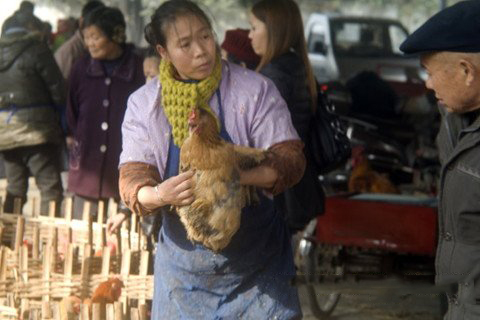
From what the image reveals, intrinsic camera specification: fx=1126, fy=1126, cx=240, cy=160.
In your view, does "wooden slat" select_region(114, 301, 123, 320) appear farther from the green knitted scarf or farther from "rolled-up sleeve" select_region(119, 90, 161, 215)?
the green knitted scarf

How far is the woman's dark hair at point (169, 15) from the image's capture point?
394 cm

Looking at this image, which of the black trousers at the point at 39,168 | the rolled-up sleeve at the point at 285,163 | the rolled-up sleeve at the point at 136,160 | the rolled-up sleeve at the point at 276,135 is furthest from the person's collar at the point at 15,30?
the rolled-up sleeve at the point at 285,163

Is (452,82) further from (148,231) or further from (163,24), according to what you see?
(148,231)

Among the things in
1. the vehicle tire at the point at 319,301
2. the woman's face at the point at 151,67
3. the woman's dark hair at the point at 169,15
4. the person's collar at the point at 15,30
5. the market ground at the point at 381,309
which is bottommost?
the market ground at the point at 381,309

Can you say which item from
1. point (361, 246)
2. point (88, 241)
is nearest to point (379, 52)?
point (361, 246)

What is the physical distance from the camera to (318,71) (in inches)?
772

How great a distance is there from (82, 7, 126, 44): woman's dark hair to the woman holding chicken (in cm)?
284

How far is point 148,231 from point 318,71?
14.2 m

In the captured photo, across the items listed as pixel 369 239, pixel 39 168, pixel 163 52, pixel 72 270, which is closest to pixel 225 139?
pixel 163 52

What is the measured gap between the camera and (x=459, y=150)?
326 centimetres

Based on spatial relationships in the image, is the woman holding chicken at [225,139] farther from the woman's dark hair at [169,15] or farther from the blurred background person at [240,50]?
the blurred background person at [240,50]

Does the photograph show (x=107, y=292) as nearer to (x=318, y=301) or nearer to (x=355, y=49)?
(x=318, y=301)

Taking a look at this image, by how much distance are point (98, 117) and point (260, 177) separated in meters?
3.38

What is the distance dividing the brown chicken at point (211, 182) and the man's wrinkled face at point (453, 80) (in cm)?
72
